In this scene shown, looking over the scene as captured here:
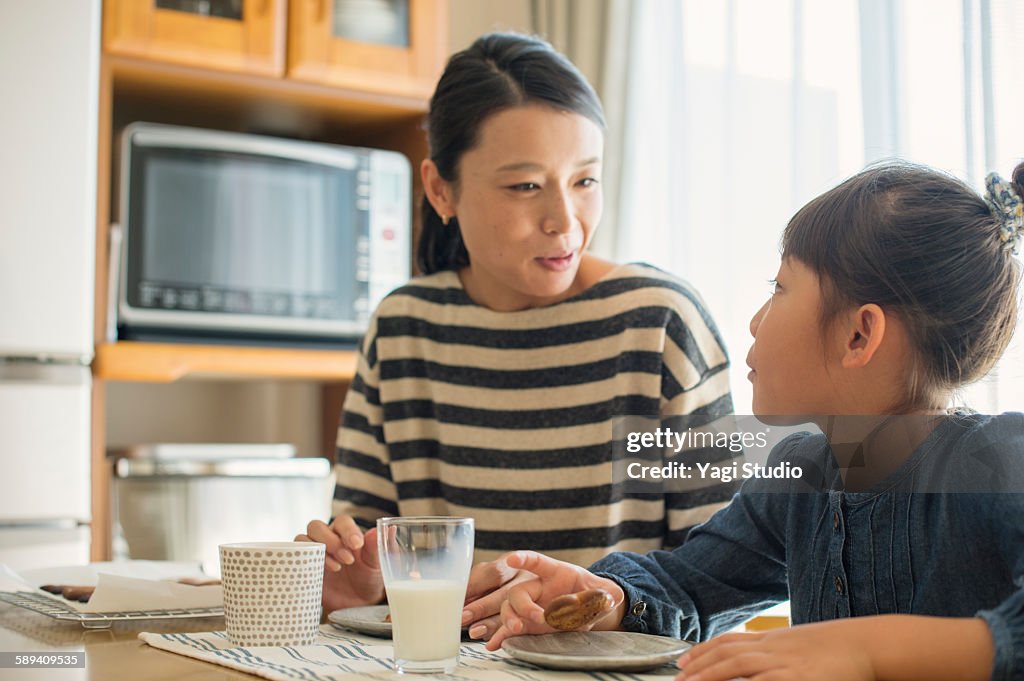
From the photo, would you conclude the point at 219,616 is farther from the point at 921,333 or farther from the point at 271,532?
the point at 271,532

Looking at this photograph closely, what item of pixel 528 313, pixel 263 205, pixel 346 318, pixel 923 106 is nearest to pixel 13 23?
pixel 263 205

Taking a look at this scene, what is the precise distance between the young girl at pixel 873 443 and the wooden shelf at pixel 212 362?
1.29 metres

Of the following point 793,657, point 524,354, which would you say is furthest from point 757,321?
point 524,354

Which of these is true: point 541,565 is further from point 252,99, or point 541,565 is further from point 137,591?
point 252,99

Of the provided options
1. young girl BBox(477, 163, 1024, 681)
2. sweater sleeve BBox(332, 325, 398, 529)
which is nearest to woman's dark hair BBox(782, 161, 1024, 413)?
young girl BBox(477, 163, 1024, 681)

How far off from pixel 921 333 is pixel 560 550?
59cm

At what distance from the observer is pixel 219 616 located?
3.39ft

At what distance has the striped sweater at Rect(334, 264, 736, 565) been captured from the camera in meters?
1.30

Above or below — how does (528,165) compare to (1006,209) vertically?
above

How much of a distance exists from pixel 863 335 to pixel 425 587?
381 millimetres

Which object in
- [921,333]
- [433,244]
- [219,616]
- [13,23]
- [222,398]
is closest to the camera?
[921,333]

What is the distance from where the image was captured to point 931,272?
2.73ft

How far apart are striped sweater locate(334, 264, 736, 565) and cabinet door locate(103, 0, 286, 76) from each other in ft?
2.84

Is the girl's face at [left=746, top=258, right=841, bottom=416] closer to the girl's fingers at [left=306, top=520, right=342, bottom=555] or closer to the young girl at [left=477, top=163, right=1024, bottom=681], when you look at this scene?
the young girl at [left=477, top=163, right=1024, bottom=681]
